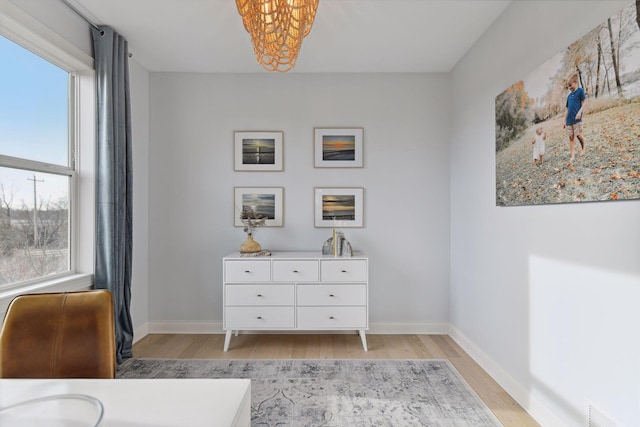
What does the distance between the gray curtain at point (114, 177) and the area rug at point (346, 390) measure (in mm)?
530

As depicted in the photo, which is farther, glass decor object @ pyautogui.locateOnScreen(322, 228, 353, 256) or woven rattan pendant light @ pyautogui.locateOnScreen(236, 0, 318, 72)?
glass decor object @ pyautogui.locateOnScreen(322, 228, 353, 256)

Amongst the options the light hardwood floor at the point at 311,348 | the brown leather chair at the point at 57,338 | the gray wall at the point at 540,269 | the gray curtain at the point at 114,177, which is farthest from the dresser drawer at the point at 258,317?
the brown leather chair at the point at 57,338

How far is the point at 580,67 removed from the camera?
1.76 metres

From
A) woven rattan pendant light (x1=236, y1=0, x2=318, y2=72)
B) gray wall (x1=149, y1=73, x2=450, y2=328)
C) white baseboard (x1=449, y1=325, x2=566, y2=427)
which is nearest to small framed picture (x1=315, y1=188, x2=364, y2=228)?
gray wall (x1=149, y1=73, x2=450, y2=328)

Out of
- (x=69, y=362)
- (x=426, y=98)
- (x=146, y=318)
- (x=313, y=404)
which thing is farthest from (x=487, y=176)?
(x=146, y=318)

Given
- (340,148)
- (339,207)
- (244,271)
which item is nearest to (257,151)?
(340,148)

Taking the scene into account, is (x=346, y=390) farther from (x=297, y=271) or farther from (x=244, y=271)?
(x=244, y=271)

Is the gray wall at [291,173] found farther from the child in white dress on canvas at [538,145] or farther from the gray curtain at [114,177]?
the child in white dress on canvas at [538,145]

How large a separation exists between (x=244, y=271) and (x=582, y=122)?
8.21 feet

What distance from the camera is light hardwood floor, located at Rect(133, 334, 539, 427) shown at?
3.03 metres

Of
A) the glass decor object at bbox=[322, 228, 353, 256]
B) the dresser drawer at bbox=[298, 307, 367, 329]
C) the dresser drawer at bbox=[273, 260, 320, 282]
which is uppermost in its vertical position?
the glass decor object at bbox=[322, 228, 353, 256]

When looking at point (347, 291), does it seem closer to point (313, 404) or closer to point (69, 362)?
point (313, 404)

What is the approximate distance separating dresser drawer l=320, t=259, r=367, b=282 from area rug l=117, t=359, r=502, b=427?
656mm

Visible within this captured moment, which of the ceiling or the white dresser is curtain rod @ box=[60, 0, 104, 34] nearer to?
the ceiling
